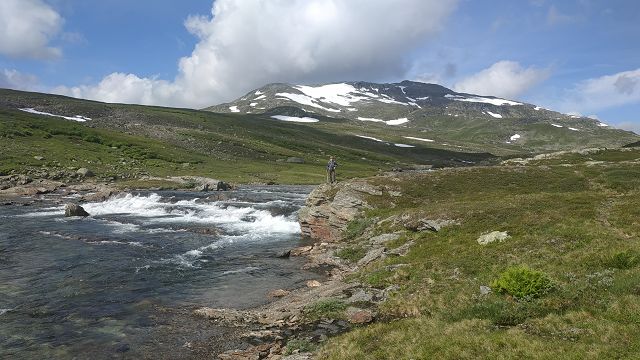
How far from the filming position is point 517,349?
1395cm

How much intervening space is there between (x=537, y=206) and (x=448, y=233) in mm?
7637

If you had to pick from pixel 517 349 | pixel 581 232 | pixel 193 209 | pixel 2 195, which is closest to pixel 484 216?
pixel 581 232

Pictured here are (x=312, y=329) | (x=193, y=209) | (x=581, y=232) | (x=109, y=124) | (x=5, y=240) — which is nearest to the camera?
(x=312, y=329)

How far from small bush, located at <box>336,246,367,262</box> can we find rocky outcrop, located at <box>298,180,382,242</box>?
561 centimetres

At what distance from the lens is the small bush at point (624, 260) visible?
64.5ft

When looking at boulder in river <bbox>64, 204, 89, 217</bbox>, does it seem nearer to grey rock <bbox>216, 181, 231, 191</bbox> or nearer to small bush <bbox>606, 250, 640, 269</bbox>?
grey rock <bbox>216, 181, 231, 191</bbox>

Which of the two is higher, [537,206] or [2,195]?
[537,206]

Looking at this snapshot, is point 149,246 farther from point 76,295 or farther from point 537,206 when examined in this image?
point 537,206

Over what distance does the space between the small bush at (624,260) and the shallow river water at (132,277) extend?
17.7 m

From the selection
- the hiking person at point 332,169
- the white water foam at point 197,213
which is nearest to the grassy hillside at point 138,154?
the white water foam at point 197,213

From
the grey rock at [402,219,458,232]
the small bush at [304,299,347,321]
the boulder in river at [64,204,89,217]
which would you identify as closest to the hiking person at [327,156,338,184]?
the grey rock at [402,219,458,232]

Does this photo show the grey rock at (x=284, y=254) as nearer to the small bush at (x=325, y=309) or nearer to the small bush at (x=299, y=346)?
the small bush at (x=325, y=309)

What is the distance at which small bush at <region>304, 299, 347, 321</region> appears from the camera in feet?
70.5

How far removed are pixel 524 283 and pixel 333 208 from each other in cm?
2791
